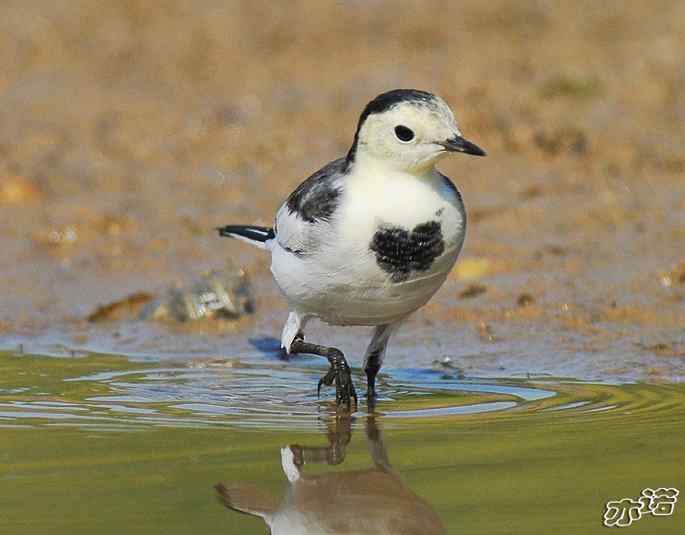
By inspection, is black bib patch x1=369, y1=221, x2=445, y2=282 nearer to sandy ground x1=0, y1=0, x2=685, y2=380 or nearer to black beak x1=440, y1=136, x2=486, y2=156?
black beak x1=440, y1=136, x2=486, y2=156

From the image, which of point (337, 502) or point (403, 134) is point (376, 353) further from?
point (337, 502)

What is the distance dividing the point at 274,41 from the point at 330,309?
22.4ft

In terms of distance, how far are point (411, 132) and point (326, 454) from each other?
1.25 m

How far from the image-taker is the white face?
5816 mm

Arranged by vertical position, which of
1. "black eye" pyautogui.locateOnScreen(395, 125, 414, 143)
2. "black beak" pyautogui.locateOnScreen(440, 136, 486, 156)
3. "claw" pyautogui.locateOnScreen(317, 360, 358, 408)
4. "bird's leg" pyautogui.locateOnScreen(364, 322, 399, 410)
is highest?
"black eye" pyautogui.locateOnScreen(395, 125, 414, 143)

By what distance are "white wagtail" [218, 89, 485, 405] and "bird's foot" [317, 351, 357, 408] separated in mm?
320

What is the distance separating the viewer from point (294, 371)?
24.4 ft

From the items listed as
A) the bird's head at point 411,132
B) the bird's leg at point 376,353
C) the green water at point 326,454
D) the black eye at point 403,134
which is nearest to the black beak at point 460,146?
the bird's head at point 411,132

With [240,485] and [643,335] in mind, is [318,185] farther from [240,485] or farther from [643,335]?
[643,335]

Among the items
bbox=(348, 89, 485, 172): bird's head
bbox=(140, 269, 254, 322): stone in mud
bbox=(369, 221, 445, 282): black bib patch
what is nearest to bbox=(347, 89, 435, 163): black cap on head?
bbox=(348, 89, 485, 172): bird's head

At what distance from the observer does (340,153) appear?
1069 cm

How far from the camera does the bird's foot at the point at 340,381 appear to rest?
255 inches

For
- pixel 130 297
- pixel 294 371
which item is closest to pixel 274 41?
pixel 130 297

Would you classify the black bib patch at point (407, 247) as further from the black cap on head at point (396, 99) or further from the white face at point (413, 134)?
the black cap on head at point (396, 99)
